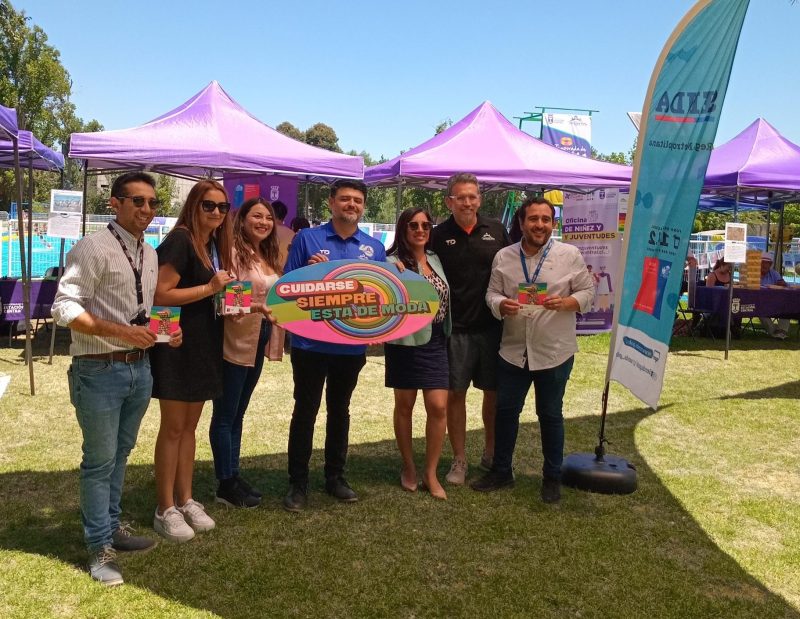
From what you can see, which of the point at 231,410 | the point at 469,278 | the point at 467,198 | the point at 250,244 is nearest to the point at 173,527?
the point at 231,410

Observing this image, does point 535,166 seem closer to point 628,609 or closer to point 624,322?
point 624,322

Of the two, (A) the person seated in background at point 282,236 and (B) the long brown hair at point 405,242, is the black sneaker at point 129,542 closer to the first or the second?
(A) the person seated in background at point 282,236

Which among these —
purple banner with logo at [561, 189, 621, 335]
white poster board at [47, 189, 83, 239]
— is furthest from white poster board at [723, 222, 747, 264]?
white poster board at [47, 189, 83, 239]

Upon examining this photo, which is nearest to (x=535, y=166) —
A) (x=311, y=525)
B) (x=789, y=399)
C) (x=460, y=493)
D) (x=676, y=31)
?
(x=789, y=399)

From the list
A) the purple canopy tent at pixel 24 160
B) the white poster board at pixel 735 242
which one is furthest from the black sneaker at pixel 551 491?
the white poster board at pixel 735 242

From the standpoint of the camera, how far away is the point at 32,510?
146 inches

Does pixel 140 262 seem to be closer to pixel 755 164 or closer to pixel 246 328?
pixel 246 328

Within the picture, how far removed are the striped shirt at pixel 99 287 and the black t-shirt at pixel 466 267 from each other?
1784mm

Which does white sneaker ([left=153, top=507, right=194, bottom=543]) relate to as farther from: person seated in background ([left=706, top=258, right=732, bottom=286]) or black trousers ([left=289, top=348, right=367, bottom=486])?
person seated in background ([left=706, top=258, right=732, bottom=286])

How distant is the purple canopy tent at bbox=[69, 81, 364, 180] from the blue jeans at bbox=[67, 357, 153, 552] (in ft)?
18.3

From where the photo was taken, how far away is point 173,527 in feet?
11.1

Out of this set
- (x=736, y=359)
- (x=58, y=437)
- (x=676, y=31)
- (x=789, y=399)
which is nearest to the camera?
(x=676, y=31)

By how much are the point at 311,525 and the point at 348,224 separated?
5.09 feet

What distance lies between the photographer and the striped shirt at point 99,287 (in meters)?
2.69
